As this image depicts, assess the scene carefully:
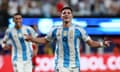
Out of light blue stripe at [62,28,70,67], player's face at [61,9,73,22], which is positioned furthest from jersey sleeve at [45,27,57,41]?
player's face at [61,9,73,22]

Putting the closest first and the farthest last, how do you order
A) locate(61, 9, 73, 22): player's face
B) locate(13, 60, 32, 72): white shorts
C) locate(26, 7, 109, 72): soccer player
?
1. locate(61, 9, 73, 22): player's face
2. locate(26, 7, 109, 72): soccer player
3. locate(13, 60, 32, 72): white shorts

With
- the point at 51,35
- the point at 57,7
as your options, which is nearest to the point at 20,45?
the point at 51,35

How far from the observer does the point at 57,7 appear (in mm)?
19344

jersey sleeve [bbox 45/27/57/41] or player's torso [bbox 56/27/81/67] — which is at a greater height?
jersey sleeve [bbox 45/27/57/41]

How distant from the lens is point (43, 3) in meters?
19.5

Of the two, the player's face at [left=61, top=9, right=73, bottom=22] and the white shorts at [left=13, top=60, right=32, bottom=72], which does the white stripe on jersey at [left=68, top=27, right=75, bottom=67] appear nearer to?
the player's face at [left=61, top=9, right=73, bottom=22]

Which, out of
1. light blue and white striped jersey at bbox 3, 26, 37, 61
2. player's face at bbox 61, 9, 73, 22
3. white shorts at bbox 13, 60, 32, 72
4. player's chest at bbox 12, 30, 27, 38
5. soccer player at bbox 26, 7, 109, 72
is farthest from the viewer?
player's chest at bbox 12, 30, 27, 38

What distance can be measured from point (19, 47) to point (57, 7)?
7924 millimetres

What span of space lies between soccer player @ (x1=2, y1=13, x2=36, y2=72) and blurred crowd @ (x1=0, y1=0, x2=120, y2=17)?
7.14 m

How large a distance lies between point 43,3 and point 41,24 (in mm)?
882

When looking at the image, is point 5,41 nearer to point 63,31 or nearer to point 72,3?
point 63,31

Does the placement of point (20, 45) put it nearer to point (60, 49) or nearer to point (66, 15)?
point (60, 49)

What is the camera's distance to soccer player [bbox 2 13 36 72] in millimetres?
11398

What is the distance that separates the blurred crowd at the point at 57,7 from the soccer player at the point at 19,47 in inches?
281
